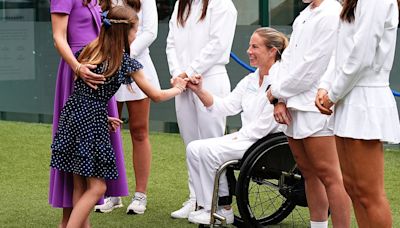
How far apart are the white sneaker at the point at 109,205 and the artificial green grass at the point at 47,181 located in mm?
59

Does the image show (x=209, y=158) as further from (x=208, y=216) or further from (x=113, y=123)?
(x=113, y=123)

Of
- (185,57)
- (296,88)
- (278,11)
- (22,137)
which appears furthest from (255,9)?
(296,88)

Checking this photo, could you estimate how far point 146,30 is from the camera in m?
6.45

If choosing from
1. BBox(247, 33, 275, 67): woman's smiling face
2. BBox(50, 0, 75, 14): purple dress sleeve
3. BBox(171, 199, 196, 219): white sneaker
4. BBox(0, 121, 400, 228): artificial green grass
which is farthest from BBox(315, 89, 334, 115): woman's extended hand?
BBox(171, 199, 196, 219): white sneaker

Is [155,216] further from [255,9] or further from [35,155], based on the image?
[255,9]

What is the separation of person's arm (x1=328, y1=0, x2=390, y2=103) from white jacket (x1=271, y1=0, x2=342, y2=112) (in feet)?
2.13

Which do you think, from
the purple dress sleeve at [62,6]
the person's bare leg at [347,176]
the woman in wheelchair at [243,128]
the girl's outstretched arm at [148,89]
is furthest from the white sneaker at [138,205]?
the person's bare leg at [347,176]

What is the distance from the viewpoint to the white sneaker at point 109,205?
21.3ft

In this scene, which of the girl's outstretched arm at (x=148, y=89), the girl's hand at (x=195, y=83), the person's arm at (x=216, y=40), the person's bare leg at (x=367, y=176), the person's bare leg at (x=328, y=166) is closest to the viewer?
the person's bare leg at (x=367, y=176)

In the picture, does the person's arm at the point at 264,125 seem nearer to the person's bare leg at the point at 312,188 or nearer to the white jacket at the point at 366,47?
the person's bare leg at the point at 312,188

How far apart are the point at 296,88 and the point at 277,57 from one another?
3.03 ft

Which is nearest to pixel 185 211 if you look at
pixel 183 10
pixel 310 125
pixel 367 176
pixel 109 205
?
pixel 109 205

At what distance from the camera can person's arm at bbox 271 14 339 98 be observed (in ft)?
15.6

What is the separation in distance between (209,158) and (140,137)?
3.27ft
